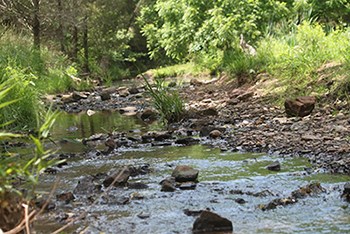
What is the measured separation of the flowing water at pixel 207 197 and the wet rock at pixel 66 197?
0.17 ft

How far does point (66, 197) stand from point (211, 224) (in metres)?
1.07

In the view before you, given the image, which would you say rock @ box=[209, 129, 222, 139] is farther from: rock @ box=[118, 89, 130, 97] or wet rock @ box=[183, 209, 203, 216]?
rock @ box=[118, 89, 130, 97]

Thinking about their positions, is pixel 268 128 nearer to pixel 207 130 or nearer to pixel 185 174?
pixel 207 130

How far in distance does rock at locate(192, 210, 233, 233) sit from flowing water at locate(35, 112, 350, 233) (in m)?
0.05

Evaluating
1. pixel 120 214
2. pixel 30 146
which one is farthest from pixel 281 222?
pixel 30 146

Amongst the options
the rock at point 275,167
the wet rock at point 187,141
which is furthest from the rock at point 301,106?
the rock at point 275,167

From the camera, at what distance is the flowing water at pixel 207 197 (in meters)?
2.70

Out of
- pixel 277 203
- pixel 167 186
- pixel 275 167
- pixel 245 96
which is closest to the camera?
pixel 277 203

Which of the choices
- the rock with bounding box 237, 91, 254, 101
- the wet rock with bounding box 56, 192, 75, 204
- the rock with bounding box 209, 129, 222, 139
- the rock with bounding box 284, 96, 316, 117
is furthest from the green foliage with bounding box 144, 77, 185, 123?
the wet rock with bounding box 56, 192, 75, 204

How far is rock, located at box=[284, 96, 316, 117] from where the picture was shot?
237 inches

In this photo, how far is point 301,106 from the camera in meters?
6.03

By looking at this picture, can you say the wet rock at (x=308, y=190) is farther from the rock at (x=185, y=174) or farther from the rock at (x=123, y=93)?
the rock at (x=123, y=93)

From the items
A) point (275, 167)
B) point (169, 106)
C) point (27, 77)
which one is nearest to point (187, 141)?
point (275, 167)

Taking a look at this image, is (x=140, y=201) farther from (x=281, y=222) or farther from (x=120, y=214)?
(x=281, y=222)
